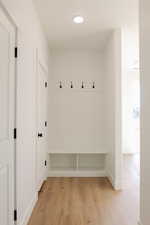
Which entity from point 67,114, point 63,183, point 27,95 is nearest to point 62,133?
point 67,114

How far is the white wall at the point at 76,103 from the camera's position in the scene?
444 centimetres

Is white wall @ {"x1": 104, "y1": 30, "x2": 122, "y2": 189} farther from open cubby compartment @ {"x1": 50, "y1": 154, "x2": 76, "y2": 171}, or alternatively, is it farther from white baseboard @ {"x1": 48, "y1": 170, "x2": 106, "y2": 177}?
open cubby compartment @ {"x1": 50, "y1": 154, "x2": 76, "y2": 171}

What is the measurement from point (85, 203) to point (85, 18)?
279 centimetres

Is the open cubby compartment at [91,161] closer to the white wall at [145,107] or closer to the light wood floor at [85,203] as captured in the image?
the light wood floor at [85,203]

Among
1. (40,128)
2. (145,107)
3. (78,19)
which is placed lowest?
(40,128)

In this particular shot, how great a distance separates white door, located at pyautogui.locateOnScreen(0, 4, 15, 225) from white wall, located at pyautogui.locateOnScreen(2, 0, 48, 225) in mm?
146

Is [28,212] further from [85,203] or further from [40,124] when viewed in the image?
[40,124]

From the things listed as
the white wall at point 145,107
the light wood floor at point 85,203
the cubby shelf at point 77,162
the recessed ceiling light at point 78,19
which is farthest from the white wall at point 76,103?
the white wall at point 145,107

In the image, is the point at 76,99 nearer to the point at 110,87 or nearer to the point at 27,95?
the point at 110,87

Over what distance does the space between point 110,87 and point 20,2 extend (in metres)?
2.26

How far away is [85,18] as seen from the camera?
3115 mm

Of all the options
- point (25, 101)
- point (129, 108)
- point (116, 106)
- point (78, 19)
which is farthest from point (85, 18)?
point (129, 108)

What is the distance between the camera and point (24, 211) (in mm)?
2273

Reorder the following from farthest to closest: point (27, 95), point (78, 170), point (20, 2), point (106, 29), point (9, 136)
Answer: point (78, 170)
point (106, 29)
point (27, 95)
point (20, 2)
point (9, 136)
